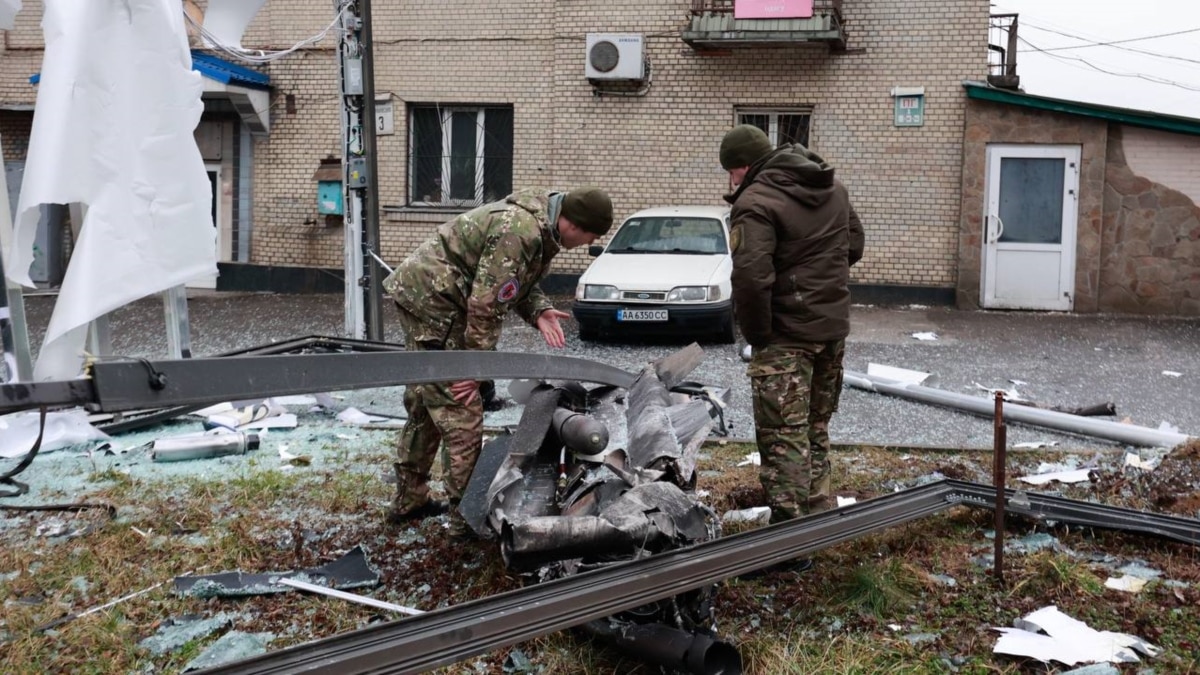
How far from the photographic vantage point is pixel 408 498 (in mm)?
4629

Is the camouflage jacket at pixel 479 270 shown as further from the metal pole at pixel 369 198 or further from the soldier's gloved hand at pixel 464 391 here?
the metal pole at pixel 369 198

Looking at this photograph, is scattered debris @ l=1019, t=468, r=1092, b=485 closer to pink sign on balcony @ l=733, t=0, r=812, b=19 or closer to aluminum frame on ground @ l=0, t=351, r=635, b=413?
aluminum frame on ground @ l=0, t=351, r=635, b=413

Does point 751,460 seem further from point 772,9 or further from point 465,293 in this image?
point 772,9

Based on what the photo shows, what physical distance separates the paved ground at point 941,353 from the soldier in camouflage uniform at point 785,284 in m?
2.18

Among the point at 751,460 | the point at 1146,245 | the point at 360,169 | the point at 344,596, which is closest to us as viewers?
the point at 344,596

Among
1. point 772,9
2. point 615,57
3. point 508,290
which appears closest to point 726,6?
point 772,9

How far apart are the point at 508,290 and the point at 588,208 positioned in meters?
0.49

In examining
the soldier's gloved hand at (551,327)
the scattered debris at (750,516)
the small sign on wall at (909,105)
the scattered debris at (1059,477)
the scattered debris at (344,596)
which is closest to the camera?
the scattered debris at (344,596)

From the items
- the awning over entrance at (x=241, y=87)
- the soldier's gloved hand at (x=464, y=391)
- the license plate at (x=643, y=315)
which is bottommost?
the license plate at (x=643, y=315)

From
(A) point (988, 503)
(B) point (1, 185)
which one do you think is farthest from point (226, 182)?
(A) point (988, 503)

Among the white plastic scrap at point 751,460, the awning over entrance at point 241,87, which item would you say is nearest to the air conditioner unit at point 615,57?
the awning over entrance at point 241,87

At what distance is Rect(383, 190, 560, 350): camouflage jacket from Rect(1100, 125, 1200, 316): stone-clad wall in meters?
12.0

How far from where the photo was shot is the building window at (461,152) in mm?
15875

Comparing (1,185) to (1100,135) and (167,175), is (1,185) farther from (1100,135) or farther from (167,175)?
(1100,135)
